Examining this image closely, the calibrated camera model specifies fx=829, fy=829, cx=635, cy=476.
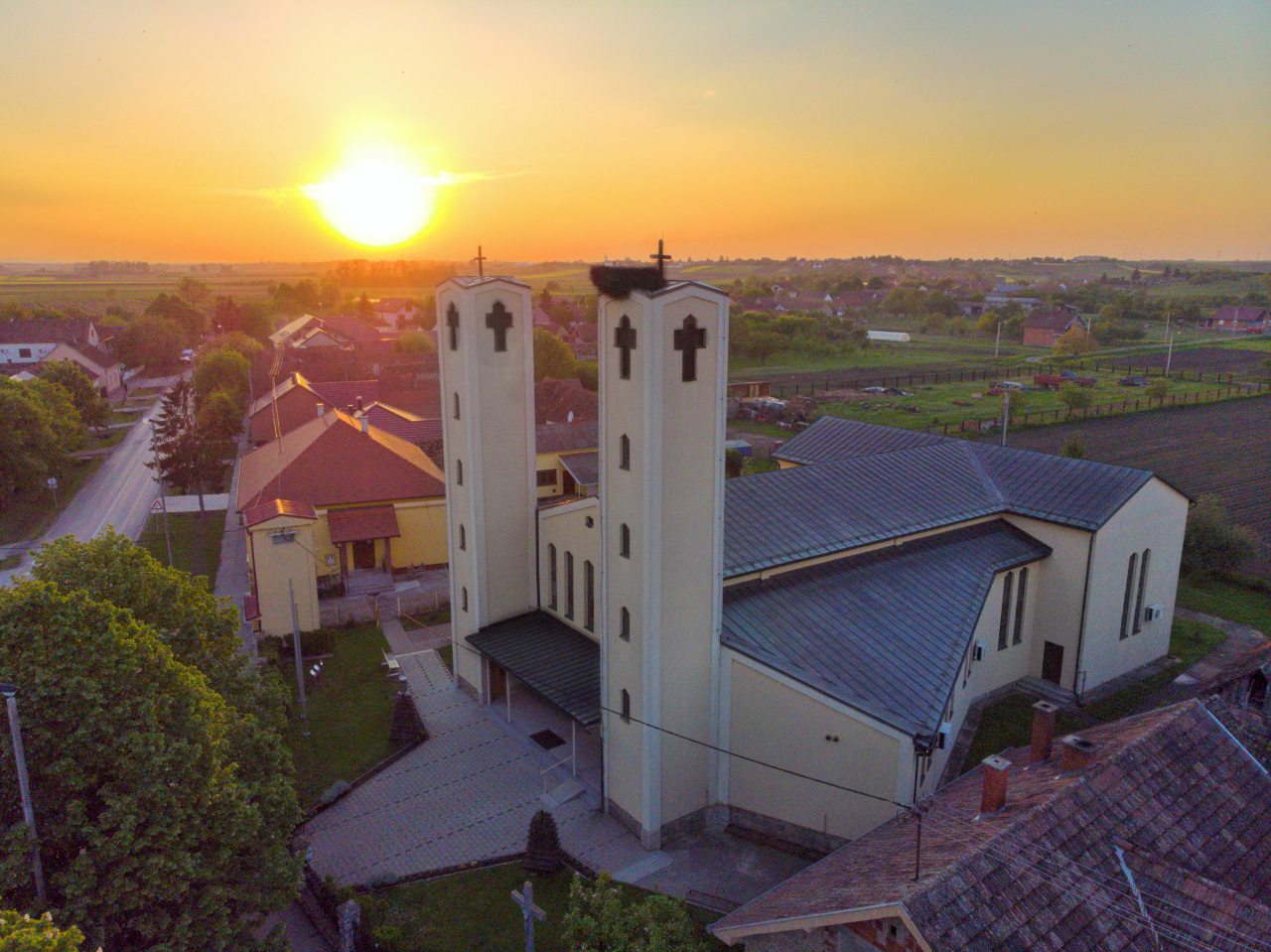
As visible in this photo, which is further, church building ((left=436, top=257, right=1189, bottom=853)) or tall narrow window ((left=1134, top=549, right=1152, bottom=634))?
tall narrow window ((left=1134, top=549, right=1152, bottom=634))

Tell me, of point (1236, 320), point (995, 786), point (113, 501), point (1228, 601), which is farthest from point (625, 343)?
point (1236, 320)

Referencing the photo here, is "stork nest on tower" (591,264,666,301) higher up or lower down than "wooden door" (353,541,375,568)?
higher up

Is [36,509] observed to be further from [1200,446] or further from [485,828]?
[1200,446]

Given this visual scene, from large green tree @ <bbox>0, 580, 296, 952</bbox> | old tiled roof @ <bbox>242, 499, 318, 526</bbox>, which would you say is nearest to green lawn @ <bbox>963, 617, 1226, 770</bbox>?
large green tree @ <bbox>0, 580, 296, 952</bbox>

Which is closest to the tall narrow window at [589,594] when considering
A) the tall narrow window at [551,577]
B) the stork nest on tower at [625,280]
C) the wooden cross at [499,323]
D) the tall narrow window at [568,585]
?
the tall narrow window at [568,585]

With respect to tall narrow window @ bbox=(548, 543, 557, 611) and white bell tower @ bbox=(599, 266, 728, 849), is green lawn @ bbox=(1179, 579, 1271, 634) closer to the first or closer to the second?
white bell tower @ bbox=(599, 266, 728, 849)

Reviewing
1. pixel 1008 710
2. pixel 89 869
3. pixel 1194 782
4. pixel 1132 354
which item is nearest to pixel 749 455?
pixel 1008 710

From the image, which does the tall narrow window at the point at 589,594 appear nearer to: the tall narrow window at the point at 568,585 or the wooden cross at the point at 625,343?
the tall narrow window at the point at 568,585
